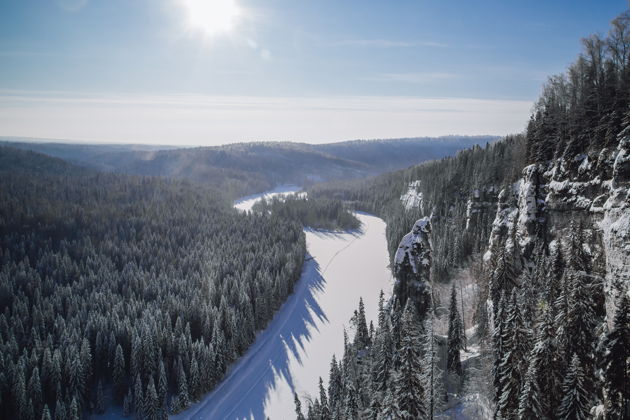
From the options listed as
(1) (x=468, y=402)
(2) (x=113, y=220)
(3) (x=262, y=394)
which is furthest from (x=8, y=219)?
(1) (x=468, y=402)

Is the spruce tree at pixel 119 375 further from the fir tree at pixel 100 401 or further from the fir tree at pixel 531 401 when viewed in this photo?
the fir tree at pixel 531 401

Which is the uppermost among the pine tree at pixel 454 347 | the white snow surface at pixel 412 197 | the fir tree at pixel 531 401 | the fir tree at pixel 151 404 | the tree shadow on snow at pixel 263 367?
the white snow surface at pixel 412 197

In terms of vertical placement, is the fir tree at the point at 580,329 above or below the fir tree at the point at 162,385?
above

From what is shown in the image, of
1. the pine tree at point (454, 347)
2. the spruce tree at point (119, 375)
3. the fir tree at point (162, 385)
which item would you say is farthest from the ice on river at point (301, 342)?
the pine tree at point (454, 347)

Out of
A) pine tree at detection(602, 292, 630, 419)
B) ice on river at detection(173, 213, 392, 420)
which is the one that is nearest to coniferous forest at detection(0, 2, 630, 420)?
pine tree at detection(602, 292, 630, 419)

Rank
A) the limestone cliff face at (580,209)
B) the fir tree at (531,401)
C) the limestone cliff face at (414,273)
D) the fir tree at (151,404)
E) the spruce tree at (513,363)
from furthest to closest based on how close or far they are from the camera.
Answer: the limestone cliff face at (414,273) < the fir tree at (151,404) < the limestone cliff face at (580,209) < the spruce tree at (513,363) < the fir tree at (531,401)

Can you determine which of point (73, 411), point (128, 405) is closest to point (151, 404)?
point (128, 405)

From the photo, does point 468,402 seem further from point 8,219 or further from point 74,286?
point 8,219
